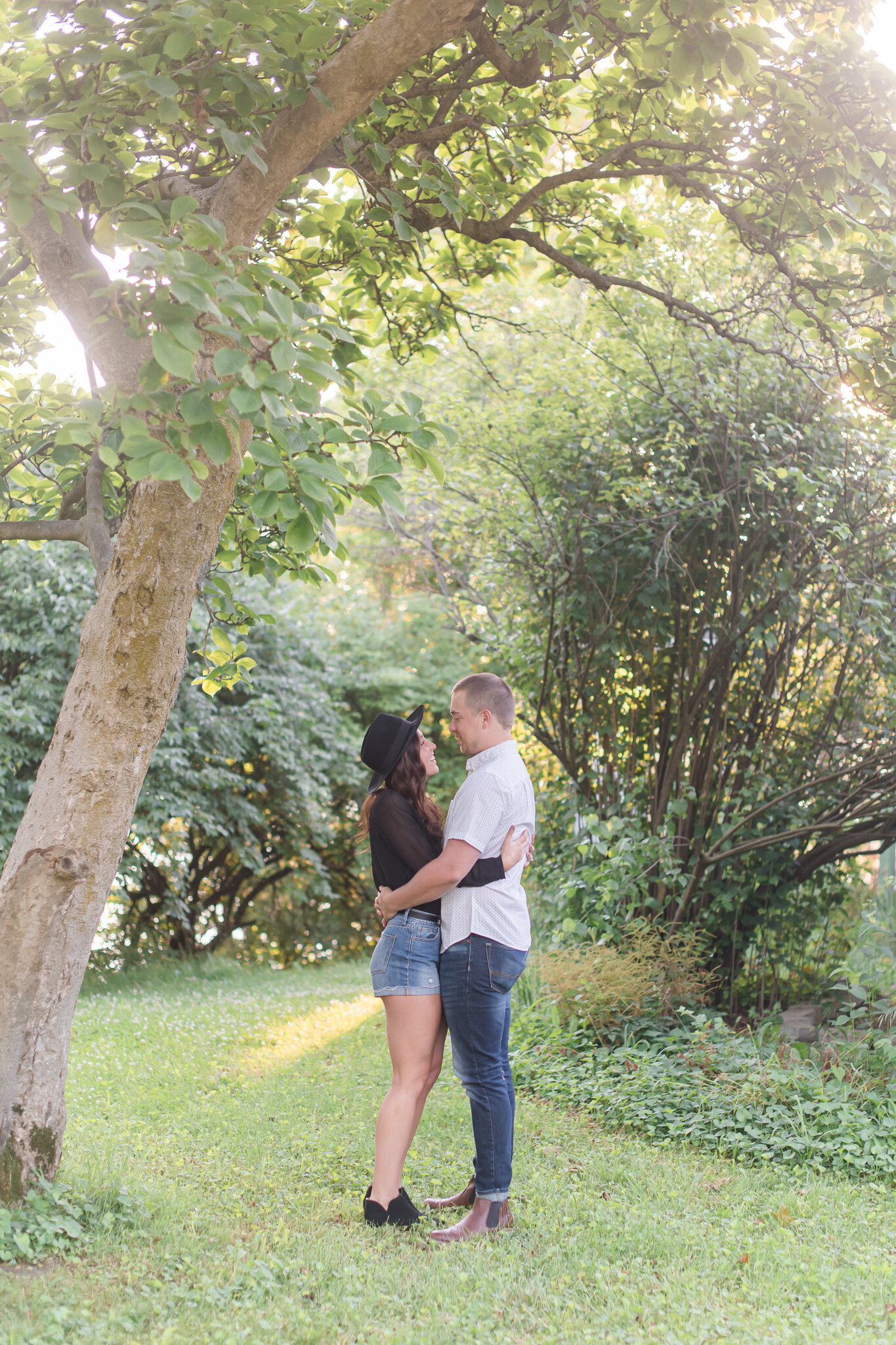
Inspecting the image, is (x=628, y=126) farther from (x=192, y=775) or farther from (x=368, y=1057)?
(x=192, y=775)

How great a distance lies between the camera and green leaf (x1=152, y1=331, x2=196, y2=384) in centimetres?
226

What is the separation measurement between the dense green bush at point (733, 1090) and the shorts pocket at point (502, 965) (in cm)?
159

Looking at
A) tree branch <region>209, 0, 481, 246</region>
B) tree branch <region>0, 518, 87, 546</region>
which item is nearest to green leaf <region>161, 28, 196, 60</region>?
tree branch <region>209, 0, 481, 246</region>

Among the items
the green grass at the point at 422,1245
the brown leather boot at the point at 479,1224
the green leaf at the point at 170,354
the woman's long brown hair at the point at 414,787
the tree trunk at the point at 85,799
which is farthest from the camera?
the woman's long brown hair at the point at 414,787

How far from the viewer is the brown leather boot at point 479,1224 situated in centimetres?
315

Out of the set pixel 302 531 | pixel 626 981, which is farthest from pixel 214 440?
pixel 626 981

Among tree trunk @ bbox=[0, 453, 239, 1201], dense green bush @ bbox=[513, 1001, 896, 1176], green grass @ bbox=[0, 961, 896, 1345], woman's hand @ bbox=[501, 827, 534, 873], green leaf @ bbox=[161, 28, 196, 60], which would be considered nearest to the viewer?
green grass @ bbox=[0, 961, 896, 1345]

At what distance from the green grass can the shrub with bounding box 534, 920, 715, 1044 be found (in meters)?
0.83

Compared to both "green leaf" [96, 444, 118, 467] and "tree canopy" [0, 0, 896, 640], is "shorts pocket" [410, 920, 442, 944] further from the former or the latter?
"green leaf" [96, 444, 118, 467]

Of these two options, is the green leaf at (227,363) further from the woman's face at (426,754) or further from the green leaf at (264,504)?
the woman's face at (426,754)

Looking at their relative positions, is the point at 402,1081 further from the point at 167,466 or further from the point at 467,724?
the point at 167,466

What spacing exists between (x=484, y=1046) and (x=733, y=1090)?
6.32 feet

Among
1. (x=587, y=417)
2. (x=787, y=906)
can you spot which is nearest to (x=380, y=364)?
(x=587, y=417)

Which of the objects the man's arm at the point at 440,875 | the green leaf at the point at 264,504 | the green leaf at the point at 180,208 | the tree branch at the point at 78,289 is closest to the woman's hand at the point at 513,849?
the man's arm at the point at 440,875
